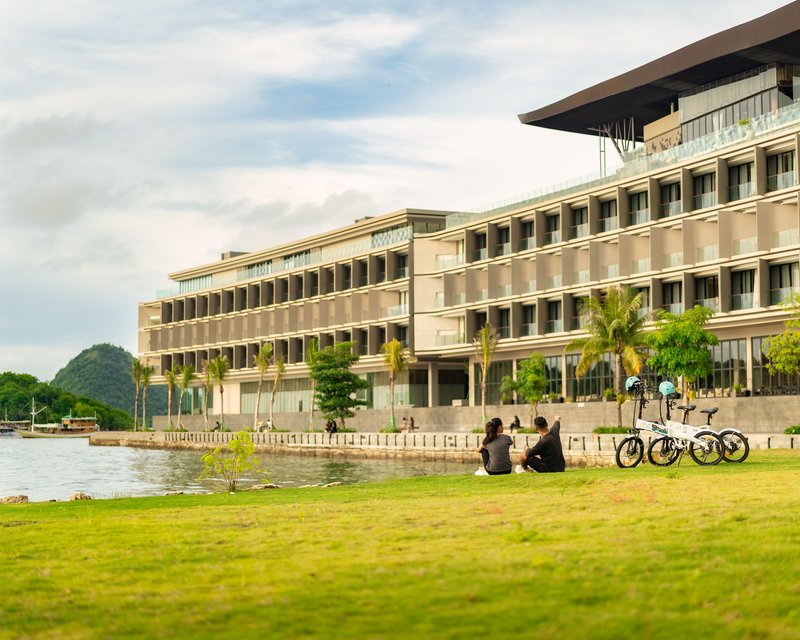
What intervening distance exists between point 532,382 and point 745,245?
54.1ft

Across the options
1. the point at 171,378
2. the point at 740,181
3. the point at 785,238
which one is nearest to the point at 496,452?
the point at 785,238

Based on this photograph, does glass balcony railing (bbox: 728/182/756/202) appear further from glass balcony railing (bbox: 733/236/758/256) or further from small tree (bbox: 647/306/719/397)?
small tree (bbox: 647/306/719/397)

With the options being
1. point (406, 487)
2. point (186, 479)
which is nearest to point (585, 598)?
point (406, 487)

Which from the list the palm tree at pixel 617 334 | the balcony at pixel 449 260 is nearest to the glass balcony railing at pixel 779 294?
the palm tree at pixel 617 334

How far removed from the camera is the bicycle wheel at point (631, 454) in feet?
77.7

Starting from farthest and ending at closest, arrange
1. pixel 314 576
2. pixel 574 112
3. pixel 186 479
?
pixel 574 112
pixel 186 479
pixel 314 576

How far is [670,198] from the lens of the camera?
65375 millimetres

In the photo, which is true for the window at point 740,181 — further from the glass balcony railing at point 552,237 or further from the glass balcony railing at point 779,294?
the glass balcony railing at point 552,237

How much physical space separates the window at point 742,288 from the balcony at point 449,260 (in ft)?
91.2

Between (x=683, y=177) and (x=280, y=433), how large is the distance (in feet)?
117

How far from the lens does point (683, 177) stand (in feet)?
205

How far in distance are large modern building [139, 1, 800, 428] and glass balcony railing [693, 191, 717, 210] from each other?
0.57 ft

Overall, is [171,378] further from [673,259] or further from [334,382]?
[673,259]

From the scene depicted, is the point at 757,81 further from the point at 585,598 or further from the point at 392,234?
the point at 585,598
